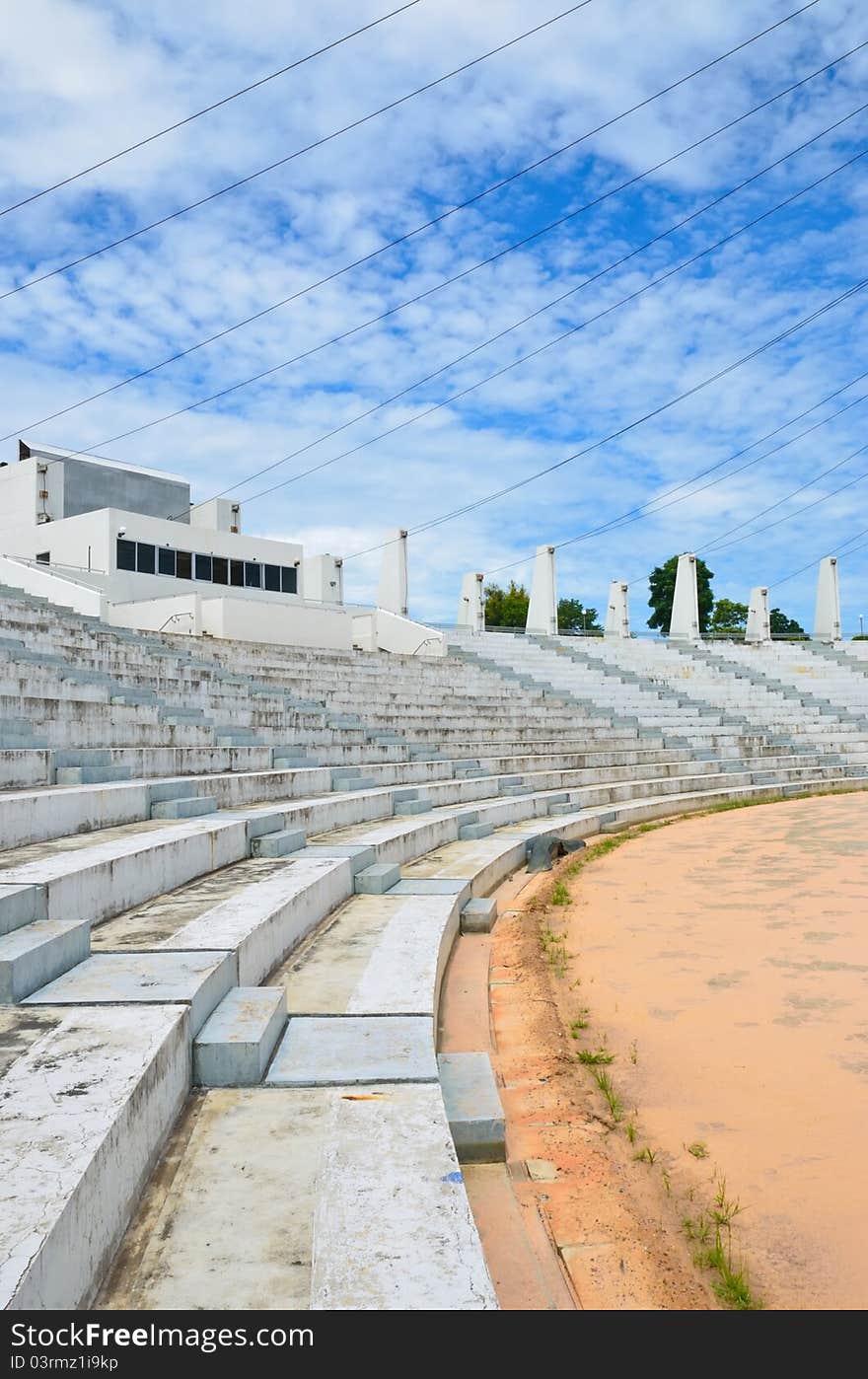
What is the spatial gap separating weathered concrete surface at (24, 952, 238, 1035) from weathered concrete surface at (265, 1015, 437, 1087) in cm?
35

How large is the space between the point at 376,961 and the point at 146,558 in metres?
23.4

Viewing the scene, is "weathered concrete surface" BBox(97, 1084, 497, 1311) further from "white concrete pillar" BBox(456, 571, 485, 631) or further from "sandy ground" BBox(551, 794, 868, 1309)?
"white concrete pillar" BBox(456, 571, 485, 631)

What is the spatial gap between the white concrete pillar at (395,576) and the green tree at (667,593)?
46997 mm

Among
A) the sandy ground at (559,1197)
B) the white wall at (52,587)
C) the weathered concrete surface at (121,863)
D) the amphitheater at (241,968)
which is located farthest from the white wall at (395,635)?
the sandy ground at (559,1197)

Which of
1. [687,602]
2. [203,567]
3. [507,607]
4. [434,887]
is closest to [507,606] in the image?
[507,607]

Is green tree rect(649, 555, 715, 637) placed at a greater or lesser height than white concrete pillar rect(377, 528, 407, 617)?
greater

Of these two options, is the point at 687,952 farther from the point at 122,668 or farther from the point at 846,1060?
the point at 122,668

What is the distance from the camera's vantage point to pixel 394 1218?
2.27m

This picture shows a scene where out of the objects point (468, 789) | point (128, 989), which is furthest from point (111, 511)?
point (128, 989)

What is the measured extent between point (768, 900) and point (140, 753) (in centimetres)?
559

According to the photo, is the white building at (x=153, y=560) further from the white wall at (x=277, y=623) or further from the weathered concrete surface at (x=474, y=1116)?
the weathered concrete surface at (x=474, y=1116)

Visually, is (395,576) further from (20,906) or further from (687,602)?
(20,906)

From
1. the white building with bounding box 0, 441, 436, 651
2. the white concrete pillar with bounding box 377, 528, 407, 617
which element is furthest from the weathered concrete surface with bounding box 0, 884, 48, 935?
the white concrete pillar with bounding box 377, 528, 407, 617

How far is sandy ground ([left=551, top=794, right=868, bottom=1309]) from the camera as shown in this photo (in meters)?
2.83
